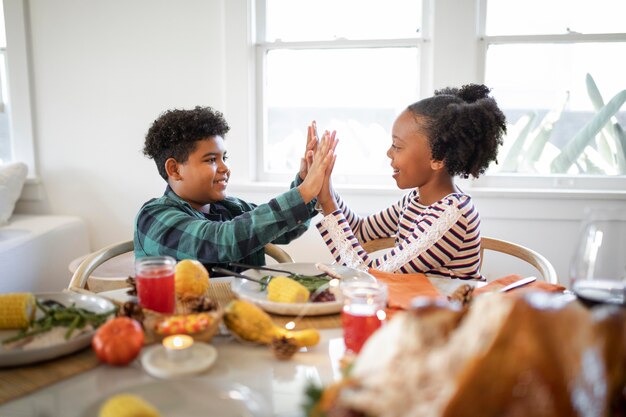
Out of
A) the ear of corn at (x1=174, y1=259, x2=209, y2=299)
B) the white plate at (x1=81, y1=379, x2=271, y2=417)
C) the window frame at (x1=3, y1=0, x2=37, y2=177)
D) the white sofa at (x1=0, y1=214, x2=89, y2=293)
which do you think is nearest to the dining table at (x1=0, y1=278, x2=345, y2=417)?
the white plate at (x1=81, y1=379, x2=271, y2=417)

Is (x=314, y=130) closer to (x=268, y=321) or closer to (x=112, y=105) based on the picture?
(x=268, y=321)

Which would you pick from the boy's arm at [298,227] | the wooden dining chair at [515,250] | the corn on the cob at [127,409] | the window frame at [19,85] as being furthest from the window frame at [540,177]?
the window frame at [19,85]

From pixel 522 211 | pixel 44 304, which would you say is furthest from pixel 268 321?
pixel 522 211

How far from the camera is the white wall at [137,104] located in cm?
285

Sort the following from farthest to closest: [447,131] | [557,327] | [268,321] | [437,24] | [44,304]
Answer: [437,24], [447,131], [44,304], [268,321], [557,327]

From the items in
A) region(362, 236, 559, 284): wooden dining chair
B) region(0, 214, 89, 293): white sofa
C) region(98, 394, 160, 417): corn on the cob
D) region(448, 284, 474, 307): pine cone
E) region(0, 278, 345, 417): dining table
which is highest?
region(98, 394, 160, 417): corn on the cob

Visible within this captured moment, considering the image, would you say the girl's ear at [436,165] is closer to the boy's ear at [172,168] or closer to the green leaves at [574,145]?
the boy's ear at [172,168]

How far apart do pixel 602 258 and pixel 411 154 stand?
998 millimetres

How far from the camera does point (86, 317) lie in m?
1.06

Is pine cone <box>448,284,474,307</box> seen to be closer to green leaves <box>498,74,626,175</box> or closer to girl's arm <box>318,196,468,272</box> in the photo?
girl's arm <box>318,196,468,272</box>

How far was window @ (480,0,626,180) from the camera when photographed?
2812mm

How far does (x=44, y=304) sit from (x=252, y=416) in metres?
0.62

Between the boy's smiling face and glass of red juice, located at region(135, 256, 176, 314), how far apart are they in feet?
2.24

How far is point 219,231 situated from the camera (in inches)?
62.8
